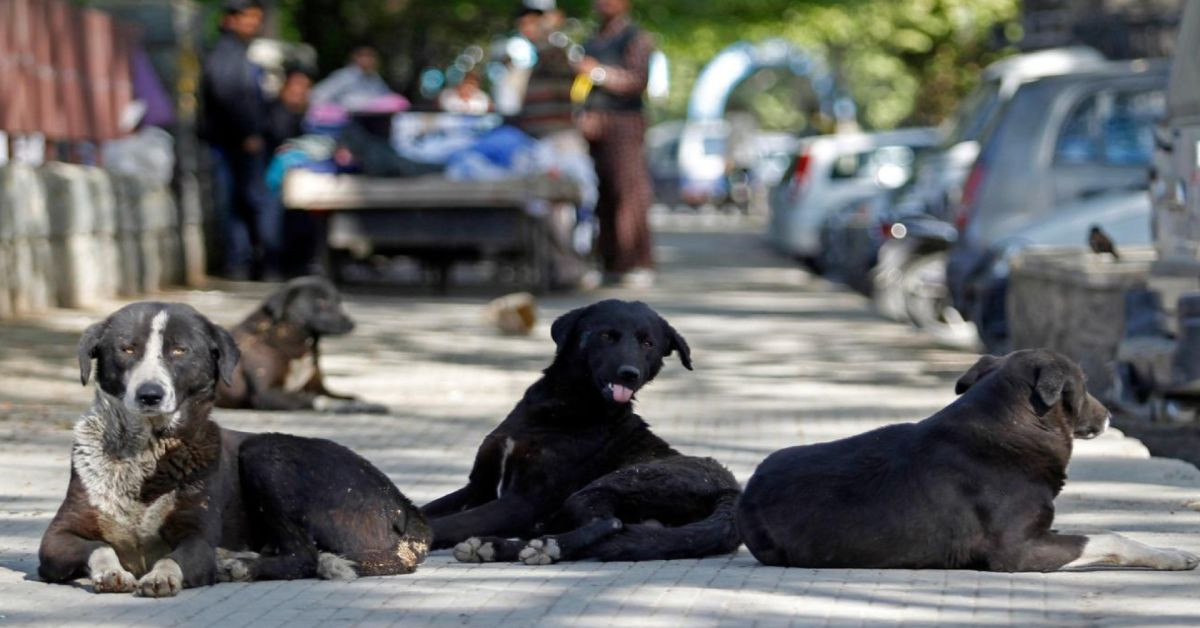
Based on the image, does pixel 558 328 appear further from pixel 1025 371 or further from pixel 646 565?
pixel 1025 371

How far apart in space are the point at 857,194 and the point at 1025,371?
22.2 metres

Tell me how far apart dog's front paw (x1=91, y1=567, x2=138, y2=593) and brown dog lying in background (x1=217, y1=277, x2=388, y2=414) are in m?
5.12

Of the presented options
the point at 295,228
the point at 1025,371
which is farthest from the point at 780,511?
the point at 295,228

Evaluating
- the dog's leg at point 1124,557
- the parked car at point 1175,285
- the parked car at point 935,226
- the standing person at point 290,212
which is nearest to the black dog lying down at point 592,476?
the dog's leg at point 1124,557

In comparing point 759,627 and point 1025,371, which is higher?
point 1025,371

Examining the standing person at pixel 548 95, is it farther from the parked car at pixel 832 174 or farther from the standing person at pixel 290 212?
the parked car at pixel 832 174

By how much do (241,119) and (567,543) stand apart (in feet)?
47.2

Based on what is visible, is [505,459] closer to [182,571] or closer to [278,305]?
[182,571]

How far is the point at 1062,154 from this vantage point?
15.8 meters

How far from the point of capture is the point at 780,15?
40938 mm

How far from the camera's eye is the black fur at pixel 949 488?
6.77m

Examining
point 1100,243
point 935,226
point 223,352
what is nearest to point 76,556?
point 223,352

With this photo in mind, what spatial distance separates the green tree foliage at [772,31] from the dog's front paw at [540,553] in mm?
17839

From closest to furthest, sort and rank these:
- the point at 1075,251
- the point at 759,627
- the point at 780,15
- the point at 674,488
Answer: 1. the point at 759,627
2. the point at 674,488
3. the point at 1075,251
4. the point at 780,15
